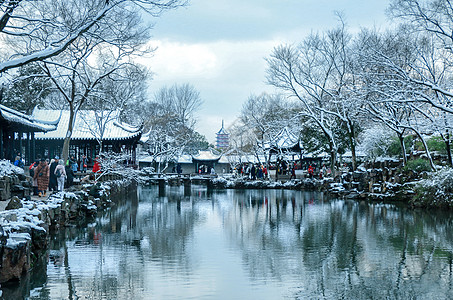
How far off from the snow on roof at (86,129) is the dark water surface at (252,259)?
15.6 meters

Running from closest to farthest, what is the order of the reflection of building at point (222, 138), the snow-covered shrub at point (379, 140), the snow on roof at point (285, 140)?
1. the snow-covered shrub at point (379, 140)
2. the snow on roof at point (285, 140)
3. the reflection of building at point (222, 138)

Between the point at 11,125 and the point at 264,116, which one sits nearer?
the point at 11,125

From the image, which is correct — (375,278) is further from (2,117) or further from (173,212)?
(2,117)

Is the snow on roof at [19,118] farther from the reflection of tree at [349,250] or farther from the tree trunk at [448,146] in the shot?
the tree trunk at [448,146]

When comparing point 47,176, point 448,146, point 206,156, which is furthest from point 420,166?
point 206,156

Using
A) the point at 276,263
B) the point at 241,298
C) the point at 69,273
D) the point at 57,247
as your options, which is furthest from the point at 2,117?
the point at 241,298

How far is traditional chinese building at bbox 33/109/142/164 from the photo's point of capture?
108 ft

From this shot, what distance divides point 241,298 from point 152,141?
41104 millimetres

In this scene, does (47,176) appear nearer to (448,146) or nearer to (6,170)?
(6,170)

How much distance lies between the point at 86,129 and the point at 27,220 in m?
24.9

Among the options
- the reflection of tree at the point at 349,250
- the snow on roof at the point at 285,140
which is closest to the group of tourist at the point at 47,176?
the reflection of tree at the point at 349,250

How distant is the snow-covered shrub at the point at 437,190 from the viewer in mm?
19516

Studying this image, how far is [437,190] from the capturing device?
20.0m

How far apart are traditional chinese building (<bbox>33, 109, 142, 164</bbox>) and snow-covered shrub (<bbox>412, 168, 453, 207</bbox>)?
19036mm
